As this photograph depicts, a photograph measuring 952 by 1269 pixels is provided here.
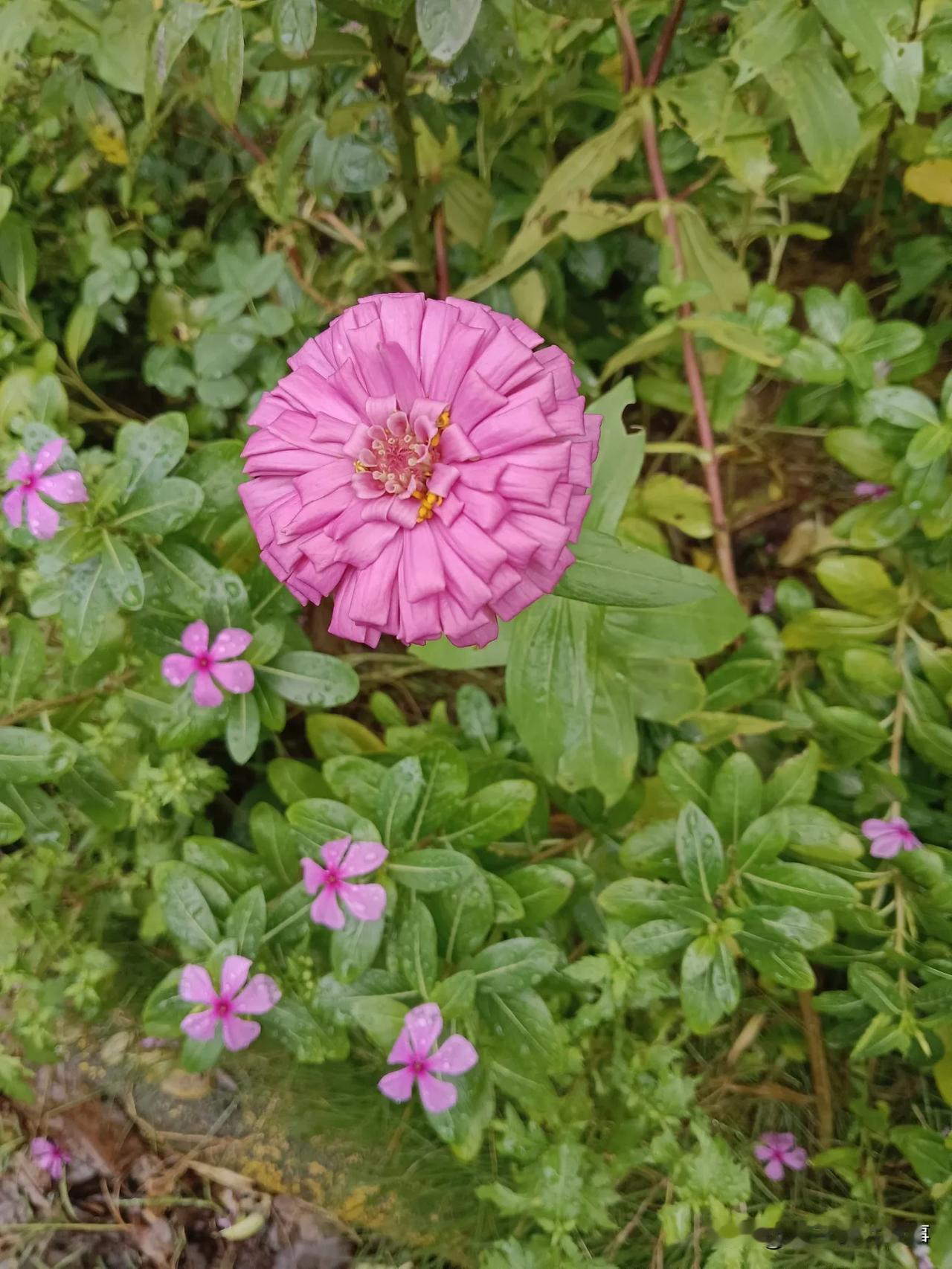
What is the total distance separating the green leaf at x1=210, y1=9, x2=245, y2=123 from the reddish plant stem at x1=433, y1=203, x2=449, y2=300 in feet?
1.35

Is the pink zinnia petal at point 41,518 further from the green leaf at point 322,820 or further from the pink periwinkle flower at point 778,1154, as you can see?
the pink periwinkle flower at point 778,1154

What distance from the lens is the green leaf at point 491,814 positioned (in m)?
0.96

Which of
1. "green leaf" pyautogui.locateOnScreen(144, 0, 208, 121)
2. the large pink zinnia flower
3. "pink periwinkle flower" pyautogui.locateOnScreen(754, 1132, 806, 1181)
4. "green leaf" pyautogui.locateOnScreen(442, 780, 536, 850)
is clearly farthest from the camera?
"pink periwinkle flower" pyautogui.locateOnScreen(754, 1132, 806, 1181)

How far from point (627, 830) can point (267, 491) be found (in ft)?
2.27

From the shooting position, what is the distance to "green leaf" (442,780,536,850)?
0.96 m

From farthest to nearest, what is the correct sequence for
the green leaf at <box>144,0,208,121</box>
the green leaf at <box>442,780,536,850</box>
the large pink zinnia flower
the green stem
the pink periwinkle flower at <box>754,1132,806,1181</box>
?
the pink periwinkle flower at <box>754,1132,806,1181</box> < the green leaf at <box>442,780,536,850</box> < the green stem < the green leaf at <box>144,0,208,121</box> < the large pink zinnia flower

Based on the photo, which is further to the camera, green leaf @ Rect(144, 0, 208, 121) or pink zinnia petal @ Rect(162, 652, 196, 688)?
pink zinnia petal @ Rect(162, 652, 196, 688)

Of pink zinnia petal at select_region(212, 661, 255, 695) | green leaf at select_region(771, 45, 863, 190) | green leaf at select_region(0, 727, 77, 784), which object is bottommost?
green leaf at select_region(0, 727, 77, 784)

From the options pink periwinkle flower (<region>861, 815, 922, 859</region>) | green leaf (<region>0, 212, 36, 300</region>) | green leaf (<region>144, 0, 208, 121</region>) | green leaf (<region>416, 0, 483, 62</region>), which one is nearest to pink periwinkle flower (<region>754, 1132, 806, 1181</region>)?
pink periwinkle flower (<region>861, 815, 922, 859</region>)

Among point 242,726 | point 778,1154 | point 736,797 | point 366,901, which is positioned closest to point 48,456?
point 242,726

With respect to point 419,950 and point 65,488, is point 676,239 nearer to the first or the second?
point 65,488

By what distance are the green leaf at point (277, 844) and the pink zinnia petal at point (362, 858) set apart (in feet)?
0.38

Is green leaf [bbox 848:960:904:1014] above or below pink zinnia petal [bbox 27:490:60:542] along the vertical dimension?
below

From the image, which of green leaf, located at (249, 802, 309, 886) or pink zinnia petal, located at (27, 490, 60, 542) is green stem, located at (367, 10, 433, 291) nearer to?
pink zinnia petal, located at (27, 490, 60, 542)
